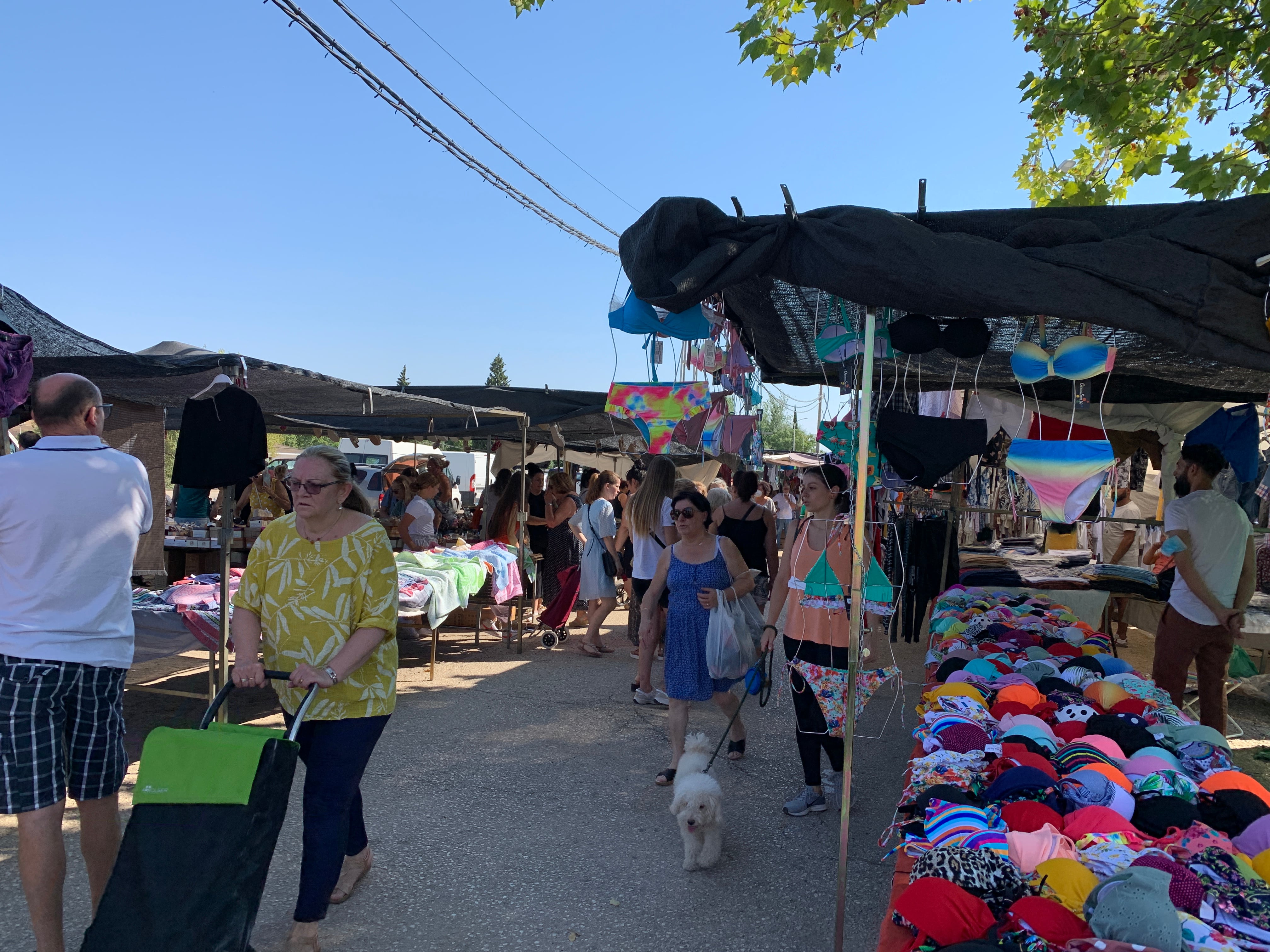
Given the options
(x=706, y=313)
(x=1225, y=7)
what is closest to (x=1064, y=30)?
(x=1225, y=7)

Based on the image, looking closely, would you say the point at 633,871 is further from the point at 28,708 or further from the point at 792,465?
the point at 792,465

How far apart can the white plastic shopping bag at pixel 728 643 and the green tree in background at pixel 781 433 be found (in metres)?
1.09

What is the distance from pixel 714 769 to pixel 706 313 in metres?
2.79

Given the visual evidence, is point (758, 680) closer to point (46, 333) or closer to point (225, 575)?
point (225, 575)

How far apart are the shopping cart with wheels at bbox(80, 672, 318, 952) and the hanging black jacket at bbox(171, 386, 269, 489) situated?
2343 millimetres

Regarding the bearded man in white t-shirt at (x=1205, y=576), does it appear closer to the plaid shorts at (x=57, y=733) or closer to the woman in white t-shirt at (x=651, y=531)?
the woman in white t-shirt at (x=651, y=531)

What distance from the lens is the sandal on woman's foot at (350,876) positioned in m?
3.28

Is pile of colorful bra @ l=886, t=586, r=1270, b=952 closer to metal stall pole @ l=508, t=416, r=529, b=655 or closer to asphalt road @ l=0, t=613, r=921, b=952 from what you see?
asphalt road @ l=0, t=613, r=921, b=952

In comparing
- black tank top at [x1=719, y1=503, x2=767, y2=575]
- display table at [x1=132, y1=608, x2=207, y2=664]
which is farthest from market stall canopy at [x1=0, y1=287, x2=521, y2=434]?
black tank top at [x1=719, y1=503, x2=767, y2=575]

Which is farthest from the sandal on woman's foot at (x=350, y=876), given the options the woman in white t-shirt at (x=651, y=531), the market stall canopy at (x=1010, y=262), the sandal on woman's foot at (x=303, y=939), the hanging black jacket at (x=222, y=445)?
the woman in white t-shirt at (x=651, y=531)

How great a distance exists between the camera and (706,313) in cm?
358

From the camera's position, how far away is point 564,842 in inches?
154

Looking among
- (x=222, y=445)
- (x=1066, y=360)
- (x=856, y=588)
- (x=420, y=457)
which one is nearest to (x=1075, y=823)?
(x=856, y=588)

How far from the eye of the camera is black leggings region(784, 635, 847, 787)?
13.6 ft
